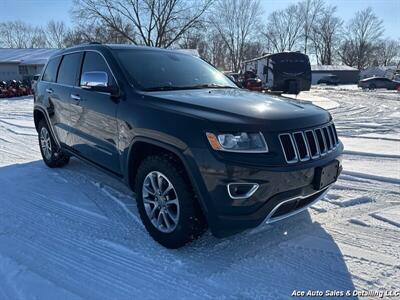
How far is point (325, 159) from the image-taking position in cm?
305

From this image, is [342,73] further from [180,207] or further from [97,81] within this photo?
[180,207]

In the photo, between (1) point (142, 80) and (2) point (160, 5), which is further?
(2) point (160, 5)

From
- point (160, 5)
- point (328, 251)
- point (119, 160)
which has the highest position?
point (160, 5)

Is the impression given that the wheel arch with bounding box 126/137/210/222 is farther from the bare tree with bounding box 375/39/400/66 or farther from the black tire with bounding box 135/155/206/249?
the bare tree with bounding box 375/39/400/66

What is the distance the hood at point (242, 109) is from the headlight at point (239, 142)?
0.09 meters

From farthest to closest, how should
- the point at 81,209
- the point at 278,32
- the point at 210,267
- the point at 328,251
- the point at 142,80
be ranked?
1. the point at 278,32
2. the point at 81,209
3. the point at 142,80
4. the point at 328,251
5. the point at 210,267

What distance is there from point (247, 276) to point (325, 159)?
1182mm

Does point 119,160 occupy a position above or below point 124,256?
above

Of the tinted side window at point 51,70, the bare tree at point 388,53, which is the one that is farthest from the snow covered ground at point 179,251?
the bare tree at point 388,53

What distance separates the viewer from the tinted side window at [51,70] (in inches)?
210

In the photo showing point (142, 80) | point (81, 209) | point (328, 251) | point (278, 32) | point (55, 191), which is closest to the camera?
point (328, 251)

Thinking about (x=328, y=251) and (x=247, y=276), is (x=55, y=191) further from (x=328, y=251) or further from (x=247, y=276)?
(x=328, y=251)

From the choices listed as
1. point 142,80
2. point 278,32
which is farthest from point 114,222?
point 278,32

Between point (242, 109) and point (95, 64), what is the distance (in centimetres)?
208
